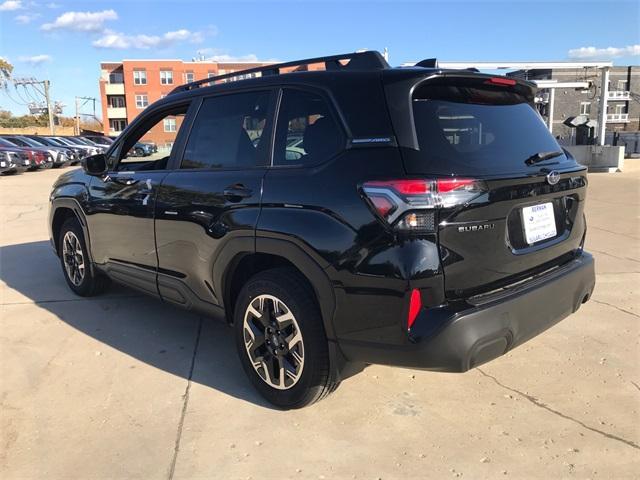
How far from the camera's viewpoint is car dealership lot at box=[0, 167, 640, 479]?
265 cm

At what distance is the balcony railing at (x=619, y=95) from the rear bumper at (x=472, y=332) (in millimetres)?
77438

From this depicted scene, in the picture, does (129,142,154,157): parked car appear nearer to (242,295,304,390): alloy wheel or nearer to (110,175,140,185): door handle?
(110,175,140,185): door handle

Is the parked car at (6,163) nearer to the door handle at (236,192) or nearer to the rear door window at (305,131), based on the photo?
the door handle at (236,192)

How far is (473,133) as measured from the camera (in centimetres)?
275

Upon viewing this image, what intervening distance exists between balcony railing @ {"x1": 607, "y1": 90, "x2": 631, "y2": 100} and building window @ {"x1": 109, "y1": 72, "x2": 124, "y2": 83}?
6581 cm

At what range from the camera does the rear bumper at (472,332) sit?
2412mm

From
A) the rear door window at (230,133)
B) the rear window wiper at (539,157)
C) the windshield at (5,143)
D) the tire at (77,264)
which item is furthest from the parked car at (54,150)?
the rear window wiper at (539,157)

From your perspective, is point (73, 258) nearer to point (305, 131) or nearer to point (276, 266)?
point (276, 266)

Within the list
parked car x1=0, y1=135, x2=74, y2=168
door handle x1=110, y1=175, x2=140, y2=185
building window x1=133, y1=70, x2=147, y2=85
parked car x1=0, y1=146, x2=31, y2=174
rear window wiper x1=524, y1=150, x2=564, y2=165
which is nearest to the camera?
rear window wiper x1=524, y1=150, x2=564, y2=165

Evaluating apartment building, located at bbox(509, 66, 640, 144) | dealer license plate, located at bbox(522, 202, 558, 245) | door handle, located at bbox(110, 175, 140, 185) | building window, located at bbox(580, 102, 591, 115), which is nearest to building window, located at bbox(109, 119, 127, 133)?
apartment building, located at bbox(509, 66, 640, 144)

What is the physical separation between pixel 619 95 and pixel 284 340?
8113 centimetres

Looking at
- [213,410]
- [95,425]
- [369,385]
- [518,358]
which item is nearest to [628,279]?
[518,358]

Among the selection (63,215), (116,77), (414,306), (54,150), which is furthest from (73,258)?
(116,77)

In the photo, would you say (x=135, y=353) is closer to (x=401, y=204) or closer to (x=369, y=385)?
(x=369, y=385)
